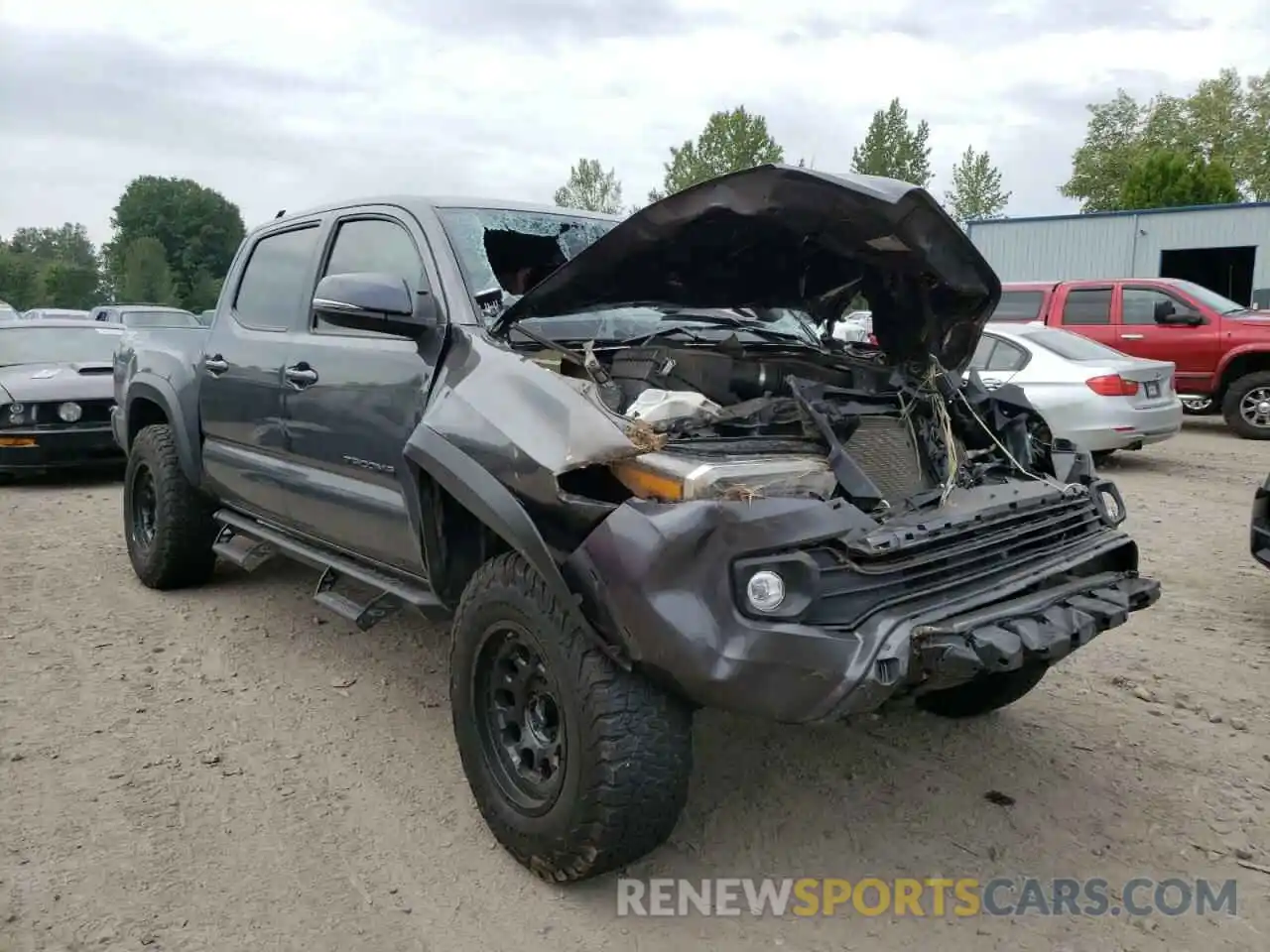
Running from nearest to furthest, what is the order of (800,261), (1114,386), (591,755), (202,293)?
1. (591,755)
2. (800,261)
3. (1114,386)
4. (202,293)

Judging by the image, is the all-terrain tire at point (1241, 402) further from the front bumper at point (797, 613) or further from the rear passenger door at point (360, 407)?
the rear passenger door at point (360, 407)

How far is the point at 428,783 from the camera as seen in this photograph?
131 inches

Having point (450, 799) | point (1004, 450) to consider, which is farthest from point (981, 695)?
point (450, 799)

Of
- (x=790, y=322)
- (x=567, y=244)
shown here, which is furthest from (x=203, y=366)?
(x=790, y=322)

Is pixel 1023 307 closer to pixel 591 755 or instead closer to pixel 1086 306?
pixel 1086 306

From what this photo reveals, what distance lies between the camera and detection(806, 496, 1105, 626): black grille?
2414 millimetres

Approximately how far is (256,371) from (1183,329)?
1081cm

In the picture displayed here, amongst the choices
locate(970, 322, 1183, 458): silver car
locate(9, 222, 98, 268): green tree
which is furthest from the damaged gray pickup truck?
locate(9, 222, 98, 268): green tree

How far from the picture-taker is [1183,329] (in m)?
11.5

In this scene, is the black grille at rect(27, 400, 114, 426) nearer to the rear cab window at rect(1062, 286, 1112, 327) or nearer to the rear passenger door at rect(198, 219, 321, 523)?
the rear passenger door at rect(198, 219, 321, 523)

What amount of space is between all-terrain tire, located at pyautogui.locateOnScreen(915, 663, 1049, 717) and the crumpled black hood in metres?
1.15

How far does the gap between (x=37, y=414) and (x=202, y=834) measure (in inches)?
275

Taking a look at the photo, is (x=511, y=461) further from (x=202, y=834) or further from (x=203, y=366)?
(x=203, y=366)

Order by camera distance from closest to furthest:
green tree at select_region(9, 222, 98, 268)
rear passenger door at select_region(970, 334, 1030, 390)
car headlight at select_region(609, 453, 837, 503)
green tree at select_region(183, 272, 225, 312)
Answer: car headlight at select_region(609, 453, 837, 503)
rear passenger door at select_region(970, 334, 1030, 390)
green tree at select_region(183, 272, 225, 312)
green tree at select_region(9, 222, 98, 268)
